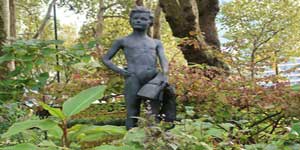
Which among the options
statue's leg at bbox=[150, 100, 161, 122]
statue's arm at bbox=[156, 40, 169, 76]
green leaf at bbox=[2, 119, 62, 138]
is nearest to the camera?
green leaf at bbox=[2, 119, 62, 138]

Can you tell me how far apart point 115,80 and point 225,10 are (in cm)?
1459

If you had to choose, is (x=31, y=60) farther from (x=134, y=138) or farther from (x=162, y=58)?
(x=162, y=58)

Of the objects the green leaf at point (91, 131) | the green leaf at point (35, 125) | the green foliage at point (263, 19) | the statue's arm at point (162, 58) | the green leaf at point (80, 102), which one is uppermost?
the green foliage at point (263, 19)

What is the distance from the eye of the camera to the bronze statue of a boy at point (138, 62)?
3111mm

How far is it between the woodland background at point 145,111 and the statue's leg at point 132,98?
18 cm

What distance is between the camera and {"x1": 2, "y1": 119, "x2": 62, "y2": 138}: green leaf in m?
1.29

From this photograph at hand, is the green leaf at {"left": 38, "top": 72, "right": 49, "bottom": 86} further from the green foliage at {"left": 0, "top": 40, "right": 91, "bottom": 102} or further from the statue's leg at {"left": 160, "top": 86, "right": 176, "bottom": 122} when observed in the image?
the statue's leg at {"left": 160, "top": 86, "right": 176, "bottom": 122}

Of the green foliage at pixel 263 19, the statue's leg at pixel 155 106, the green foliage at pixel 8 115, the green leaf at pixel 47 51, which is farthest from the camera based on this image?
the green foliage at pixel 263 19

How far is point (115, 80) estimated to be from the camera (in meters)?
4.49

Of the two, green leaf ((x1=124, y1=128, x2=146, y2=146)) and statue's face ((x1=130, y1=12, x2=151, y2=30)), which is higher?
statue's face ((x1=130, y1=12, x2=151, y2=30))

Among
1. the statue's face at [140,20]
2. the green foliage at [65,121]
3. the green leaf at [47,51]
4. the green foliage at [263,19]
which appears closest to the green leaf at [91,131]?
the green foliage at [65,121]

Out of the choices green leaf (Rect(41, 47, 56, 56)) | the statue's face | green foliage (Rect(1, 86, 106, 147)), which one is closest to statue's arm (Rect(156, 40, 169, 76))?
the statue's face

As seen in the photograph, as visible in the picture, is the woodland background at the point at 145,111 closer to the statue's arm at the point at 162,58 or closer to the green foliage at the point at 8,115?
the green foliage at the point at 8,115

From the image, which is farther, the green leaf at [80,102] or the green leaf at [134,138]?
the green leaf at [134,138]
